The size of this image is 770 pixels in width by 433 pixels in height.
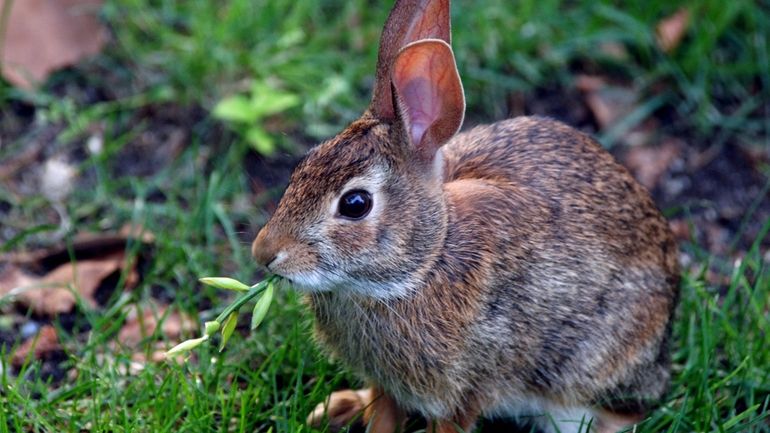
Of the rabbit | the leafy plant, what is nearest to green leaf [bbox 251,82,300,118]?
the leafy plant

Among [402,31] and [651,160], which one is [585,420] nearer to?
[402,31]

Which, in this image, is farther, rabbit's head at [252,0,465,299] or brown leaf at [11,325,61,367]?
brown leaf at [11,325,61,367]

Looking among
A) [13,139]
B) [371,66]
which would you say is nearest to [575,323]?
[371,66]

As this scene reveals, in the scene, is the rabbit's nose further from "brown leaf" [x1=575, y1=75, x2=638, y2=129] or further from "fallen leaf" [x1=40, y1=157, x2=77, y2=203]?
"brown leaf" [x1=575, y1=75, x2=638, y2=129]

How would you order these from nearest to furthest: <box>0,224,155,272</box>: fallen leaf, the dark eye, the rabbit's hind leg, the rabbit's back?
the dark eye → the rabbit's back → the rabbit's hind leg → <box>0,224,155,272</box>: fallen leaf

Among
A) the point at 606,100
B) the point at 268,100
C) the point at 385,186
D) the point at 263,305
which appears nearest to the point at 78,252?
the point at 268,100

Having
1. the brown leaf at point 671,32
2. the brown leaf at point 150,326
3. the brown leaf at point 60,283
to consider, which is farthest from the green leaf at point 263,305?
the brown leaf at point 671,32
